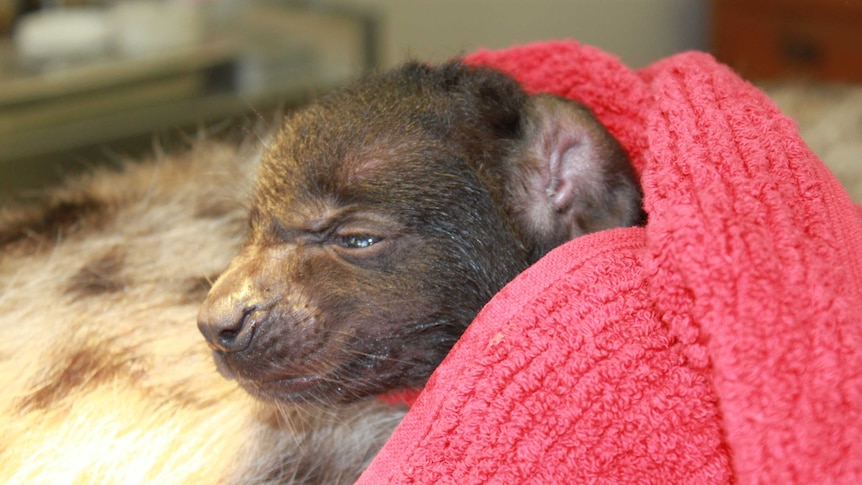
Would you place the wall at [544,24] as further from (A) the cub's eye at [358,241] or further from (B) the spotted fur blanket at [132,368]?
(A) the cub's eye at [358,241]

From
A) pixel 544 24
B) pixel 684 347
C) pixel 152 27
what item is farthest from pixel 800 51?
pixel 684 347

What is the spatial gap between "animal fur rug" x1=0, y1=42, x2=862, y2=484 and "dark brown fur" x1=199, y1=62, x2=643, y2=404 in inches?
3.6

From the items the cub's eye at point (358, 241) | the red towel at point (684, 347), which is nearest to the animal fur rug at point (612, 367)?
the red towel at point (684, 347)

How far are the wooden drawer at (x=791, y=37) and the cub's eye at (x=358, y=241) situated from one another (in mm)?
2586

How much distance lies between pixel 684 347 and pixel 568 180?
37 centimetres

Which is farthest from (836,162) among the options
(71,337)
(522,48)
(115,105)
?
(115,105)

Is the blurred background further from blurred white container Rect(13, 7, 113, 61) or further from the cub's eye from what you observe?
the cub's eye

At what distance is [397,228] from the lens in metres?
1.12

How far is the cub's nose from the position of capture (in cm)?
107

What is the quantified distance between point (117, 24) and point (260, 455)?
273 cm

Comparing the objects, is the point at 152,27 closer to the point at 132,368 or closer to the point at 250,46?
the point at 250,46

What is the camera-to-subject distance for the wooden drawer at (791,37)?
3484 millimetres

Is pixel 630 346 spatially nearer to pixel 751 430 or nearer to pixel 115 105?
pixel 751 430

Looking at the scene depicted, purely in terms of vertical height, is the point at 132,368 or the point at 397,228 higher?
the point at 397,228
